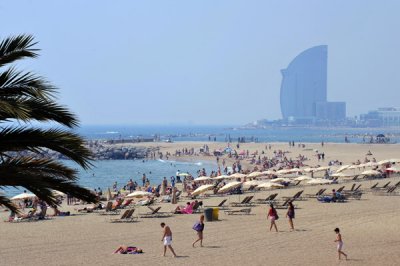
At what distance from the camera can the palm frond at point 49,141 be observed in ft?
22.4

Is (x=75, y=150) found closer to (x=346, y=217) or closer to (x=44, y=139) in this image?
(x=44, y=139)

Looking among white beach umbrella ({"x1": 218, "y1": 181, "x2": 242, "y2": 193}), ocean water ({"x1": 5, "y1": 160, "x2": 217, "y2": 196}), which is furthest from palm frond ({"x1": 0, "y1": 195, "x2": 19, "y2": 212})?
ocean water ({"x1": 5, "y1": 160, "x2": 217, "y2": 196})

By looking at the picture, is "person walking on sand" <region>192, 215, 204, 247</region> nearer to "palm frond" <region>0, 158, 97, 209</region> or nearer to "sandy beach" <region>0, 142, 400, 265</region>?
"sandy beach" <region>0, 142, 400, 265</region>

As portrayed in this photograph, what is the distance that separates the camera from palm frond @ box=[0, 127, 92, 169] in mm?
6820

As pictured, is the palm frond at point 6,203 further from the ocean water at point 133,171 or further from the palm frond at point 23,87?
the ocean water at point 133,171

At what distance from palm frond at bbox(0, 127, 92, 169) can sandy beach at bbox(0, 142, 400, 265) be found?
8.54 m

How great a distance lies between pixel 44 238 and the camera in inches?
762

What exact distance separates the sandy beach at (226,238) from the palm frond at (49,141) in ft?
28.0

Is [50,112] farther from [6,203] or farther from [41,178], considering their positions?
[6,203]

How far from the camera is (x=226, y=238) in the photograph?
18.8 m

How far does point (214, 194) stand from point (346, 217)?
35.0ft

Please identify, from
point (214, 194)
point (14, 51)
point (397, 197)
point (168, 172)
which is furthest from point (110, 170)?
point (14, 51)

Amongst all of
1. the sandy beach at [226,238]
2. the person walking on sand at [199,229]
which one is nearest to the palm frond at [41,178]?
the sandy beach at [226,238]

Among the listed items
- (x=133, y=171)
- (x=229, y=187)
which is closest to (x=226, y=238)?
(x=229, y=187)
